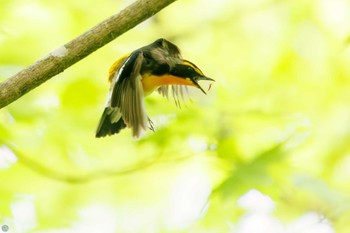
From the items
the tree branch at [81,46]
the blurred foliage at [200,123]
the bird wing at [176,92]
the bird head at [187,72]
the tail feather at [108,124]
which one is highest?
the blurred foliage at [200,123]

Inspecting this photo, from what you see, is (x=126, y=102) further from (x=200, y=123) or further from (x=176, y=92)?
(x=200, y=123)

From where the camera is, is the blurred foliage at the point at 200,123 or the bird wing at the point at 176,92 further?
the blurred foliage at the point at 200,123

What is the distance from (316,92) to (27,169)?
38 centimetres

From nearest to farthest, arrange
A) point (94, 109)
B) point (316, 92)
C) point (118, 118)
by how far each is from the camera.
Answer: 1. point (118, 118)
2. point (94, 109)
3. point (316, 92)

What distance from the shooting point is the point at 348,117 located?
79 centimetres

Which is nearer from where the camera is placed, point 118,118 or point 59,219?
point 118,118

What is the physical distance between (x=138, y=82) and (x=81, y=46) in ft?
0.20

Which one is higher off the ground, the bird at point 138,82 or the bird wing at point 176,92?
the bird wing at point 176,92

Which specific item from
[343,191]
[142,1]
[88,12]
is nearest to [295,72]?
[343,191]

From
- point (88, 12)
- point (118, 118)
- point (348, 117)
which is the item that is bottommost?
point (118, 118)

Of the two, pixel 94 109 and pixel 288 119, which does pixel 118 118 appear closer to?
pixel 94 109

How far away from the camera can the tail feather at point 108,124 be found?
0.90 ft

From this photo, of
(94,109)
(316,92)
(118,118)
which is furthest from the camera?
(316,92)

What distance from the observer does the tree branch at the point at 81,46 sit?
32cm
